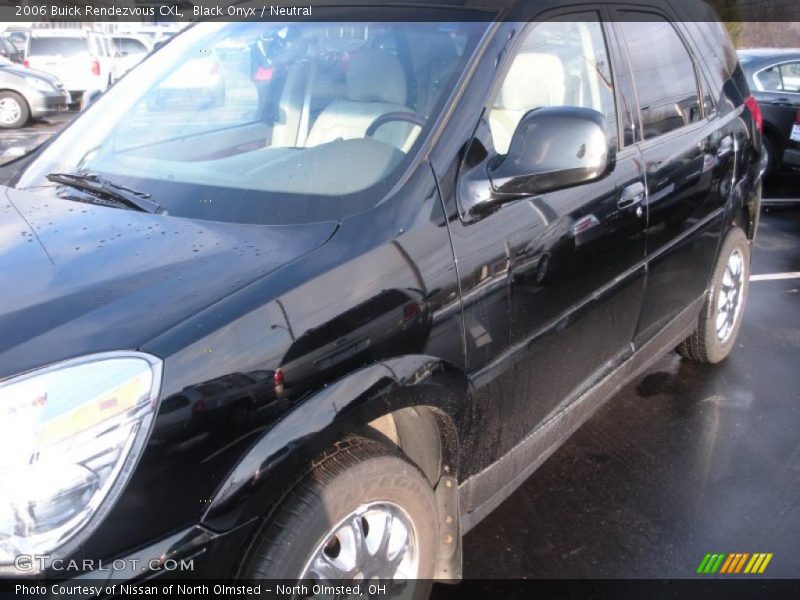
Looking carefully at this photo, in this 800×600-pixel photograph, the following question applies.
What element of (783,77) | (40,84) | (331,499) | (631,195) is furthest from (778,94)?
(40,84)

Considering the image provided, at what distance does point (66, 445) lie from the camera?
1.38m

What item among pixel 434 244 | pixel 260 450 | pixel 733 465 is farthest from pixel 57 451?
pixel 733 465

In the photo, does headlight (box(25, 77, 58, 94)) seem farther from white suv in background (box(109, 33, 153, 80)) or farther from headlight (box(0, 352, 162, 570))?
headlight (box(0, 352, 162, 570))

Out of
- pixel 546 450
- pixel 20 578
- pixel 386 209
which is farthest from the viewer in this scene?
pixel 546 450

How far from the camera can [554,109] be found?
2111 mm

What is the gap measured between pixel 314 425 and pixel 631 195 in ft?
5.42

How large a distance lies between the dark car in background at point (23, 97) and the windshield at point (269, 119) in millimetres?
12926

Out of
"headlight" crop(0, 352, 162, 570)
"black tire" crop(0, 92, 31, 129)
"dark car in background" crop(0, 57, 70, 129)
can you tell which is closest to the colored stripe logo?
"headlight" crop(0, 352, 162, 570)

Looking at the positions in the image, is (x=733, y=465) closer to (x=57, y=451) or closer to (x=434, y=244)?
(x=434, y=244)

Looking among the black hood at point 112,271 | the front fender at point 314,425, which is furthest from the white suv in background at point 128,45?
the front fender at point 314,425

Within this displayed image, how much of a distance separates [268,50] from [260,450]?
5.50 feet

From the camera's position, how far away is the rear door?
116 inches

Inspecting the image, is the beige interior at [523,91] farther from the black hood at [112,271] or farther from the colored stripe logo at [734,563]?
the colored stripe logo at [734,563]

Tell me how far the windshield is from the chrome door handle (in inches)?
32.8
